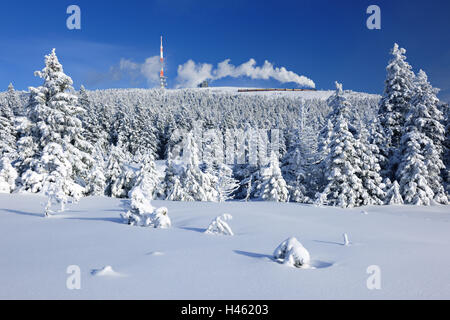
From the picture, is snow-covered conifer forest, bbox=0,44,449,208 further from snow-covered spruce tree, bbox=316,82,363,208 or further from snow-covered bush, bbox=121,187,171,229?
snow-covered bush, bbox=121,187,171,229

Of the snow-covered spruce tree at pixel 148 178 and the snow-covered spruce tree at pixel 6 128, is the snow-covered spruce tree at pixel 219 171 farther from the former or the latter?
the snow-covered spruce tree at pixel 6 128

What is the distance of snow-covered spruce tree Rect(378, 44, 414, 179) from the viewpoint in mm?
26422

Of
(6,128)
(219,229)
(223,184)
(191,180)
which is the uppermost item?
(6,128)

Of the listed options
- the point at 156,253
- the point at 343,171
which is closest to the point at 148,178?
the point at 343,171

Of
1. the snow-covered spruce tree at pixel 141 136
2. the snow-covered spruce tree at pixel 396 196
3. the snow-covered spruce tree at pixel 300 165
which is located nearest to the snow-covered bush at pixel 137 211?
the snow-covered spruce tree at pixel 396 196

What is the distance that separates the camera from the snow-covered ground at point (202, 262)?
387 cm

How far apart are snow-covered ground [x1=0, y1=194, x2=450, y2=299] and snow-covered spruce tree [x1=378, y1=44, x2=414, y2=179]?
20030 millimetres

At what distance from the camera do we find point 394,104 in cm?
2731

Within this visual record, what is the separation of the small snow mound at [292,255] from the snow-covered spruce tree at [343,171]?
17.7 metres

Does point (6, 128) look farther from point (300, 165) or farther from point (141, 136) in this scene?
point (300, 165)

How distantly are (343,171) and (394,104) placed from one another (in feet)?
33.9

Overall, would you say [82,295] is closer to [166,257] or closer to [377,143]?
[166,257]

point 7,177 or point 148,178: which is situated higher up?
point 7,177

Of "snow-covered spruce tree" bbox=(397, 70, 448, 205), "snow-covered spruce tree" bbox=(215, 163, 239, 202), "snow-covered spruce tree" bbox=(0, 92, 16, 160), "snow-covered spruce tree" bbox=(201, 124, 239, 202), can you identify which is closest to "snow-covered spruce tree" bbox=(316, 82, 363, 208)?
"snow-covered spruce tree" bbox=(397, 70, 448, 205)
